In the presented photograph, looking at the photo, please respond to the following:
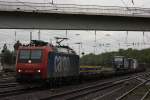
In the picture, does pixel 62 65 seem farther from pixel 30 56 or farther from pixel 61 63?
pixel 30 56

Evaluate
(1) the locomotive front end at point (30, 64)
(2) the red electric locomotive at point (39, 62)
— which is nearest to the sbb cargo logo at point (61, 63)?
(2) the red electric locomotive at point (39, 62)

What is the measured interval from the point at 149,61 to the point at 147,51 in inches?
207

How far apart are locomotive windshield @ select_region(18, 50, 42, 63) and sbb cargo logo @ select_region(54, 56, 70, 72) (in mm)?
1803

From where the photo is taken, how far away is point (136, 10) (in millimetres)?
34188

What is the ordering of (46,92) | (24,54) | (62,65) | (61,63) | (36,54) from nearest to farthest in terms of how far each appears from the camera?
(46,92), (36,54), (24,54), (61,63), (62,65)

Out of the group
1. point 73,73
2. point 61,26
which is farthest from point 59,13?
point 73,73

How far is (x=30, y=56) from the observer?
23.7m

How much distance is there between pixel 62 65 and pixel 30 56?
13.1 ft

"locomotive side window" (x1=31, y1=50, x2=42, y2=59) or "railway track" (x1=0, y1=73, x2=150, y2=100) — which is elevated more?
"locomotive side window" (x1=31, y1=50, x2=42, y2=59)

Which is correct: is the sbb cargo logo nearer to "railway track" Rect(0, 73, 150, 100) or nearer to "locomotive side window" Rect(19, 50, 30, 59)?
"railway track" Rect(0, 73, 150, 100)

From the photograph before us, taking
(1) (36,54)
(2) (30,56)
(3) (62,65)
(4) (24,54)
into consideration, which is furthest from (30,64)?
(3) (62,65)

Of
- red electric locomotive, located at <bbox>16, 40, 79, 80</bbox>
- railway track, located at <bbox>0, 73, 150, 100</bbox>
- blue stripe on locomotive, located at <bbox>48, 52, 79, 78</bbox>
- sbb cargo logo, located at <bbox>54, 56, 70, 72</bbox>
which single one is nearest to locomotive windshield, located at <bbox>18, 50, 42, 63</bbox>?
red electric locomotive, located at <bbox>16, 40, 79, 80</bbox>

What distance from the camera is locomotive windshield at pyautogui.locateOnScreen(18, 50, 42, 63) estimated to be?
2350 centimetres

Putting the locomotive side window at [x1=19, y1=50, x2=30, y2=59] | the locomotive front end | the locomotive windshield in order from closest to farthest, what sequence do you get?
1. the locomotive front end
2. the locomotive windshield
3. the locomotive side window at [x1=19, y1=50, x2=30, y2=59]
